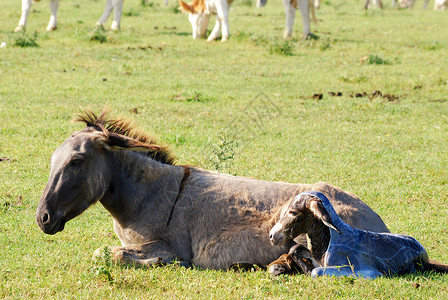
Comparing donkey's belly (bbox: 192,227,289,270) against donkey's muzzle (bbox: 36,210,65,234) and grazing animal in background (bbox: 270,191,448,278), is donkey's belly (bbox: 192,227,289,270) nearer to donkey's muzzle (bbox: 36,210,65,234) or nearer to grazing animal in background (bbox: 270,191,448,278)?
grazing animal in background (bbox: 270,191,448,278)

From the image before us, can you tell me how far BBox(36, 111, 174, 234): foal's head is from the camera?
4.86m

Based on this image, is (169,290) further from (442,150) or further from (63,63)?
(63,63)

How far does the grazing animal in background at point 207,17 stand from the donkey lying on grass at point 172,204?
44.3ft

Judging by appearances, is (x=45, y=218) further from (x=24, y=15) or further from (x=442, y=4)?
(x=442, y=4)

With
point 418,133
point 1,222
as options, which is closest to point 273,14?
point 418,133

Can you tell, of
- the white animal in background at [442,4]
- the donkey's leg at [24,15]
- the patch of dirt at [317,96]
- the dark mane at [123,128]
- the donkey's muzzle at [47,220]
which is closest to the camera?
the donkey's muzzle at [47,220]

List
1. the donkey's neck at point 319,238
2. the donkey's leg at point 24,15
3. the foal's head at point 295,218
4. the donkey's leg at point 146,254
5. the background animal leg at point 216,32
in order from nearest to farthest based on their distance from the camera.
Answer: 1. the foal's head at point 295,218
2. the donkey's neck at point 319,238
3. the donkey's leg at point 146,254
4. the donkey's leg at point 24,15
5. the background animal leg at point 216,32

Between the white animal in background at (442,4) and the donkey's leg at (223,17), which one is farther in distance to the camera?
the white animal in background at (442,4)

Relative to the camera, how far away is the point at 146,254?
17.4ft

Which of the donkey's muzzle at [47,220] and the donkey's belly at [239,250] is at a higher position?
the donkey's muzzle at [47,220]

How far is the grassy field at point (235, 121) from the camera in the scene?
5.04m

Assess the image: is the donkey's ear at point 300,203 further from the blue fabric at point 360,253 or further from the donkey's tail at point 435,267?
the donkey's tail at point 435,267

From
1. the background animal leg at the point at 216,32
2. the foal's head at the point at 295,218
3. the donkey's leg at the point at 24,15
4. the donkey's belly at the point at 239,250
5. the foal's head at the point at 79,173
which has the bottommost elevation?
the donkey's belly at the point at 239,250

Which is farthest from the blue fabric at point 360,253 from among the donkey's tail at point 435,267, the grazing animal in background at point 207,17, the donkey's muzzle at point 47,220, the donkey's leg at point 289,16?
the donkey's leg at point 289,16
